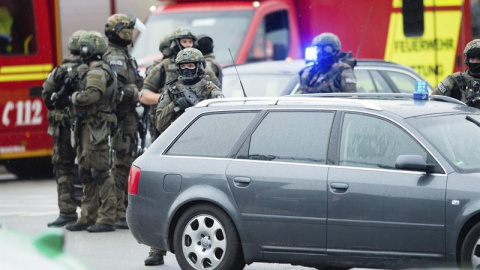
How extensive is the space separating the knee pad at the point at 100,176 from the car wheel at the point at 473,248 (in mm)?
5206

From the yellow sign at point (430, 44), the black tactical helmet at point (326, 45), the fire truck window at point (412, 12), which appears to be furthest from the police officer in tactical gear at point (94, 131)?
the yellow sign at point (430, 44)

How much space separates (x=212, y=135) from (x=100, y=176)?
10.9 feet

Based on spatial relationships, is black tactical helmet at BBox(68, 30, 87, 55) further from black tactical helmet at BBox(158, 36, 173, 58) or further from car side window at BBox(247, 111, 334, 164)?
car side window at BBox(247, 111, 334, 164)

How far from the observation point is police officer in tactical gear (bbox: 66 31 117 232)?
40.4 ft

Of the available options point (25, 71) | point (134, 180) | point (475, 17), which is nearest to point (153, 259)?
point (134, 180)

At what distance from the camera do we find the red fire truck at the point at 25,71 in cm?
1808

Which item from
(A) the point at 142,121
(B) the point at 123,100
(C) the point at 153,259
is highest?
(B) the point at 123,100

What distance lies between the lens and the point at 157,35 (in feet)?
59.4

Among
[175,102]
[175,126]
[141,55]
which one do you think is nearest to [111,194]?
[175,102]

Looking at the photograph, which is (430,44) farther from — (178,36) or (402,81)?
(178,36)

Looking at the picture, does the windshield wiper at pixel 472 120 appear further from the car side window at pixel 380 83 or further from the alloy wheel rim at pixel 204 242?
the car side window at pixel 380 83

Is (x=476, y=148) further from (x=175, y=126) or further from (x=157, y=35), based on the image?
(x=157, y=35)

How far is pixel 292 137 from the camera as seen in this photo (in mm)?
9102

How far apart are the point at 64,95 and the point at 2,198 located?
13.1ft
